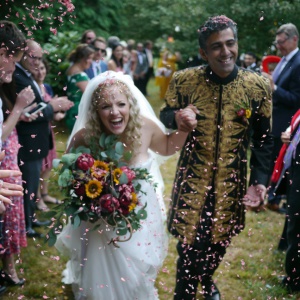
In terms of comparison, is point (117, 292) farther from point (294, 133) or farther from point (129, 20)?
point (129, 20)

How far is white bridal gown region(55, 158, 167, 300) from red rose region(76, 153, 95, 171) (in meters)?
0.52

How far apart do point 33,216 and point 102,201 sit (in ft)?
8.90

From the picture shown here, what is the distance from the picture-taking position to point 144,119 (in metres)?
3.54

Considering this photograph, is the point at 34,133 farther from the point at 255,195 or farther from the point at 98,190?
the point at 255,195

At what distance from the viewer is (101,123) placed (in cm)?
330

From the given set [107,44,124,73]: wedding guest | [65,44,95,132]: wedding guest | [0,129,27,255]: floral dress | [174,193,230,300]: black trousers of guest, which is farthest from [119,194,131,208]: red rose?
[107,44,124,73]: wedding guest

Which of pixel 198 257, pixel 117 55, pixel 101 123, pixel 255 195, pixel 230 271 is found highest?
pixel 117 55

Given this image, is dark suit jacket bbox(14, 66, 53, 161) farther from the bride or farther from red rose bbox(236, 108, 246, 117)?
red rose bbox(236, 108, 246, 117)

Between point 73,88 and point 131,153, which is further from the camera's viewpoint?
point 73,88

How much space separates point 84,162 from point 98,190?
193 mm

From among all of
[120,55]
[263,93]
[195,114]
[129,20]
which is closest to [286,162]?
[263,93]

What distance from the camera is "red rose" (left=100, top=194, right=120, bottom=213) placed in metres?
2.86

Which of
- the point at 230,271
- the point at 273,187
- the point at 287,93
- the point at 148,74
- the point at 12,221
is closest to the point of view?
the point at 12,221

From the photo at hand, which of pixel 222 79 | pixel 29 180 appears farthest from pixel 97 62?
pixel 222 79
